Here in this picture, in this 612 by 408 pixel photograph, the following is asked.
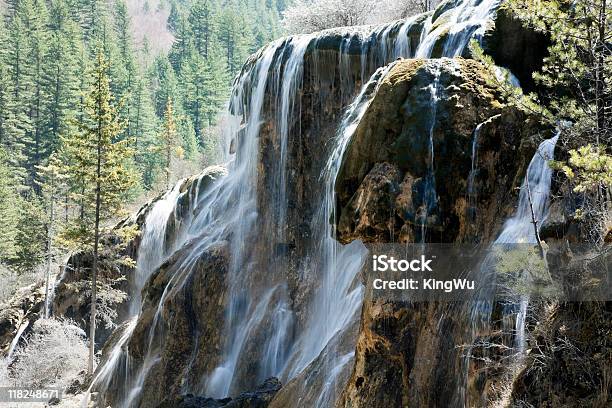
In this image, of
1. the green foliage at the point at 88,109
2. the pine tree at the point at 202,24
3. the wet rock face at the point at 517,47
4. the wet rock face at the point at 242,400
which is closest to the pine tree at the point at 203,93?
the green foliage at the point at 88,109

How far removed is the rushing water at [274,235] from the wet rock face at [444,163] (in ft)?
13.6

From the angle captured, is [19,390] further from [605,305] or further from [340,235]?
[605,305]

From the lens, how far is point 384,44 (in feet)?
65.1

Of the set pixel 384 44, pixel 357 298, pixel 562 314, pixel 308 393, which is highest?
pixel 384 44

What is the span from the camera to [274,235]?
22141 mm

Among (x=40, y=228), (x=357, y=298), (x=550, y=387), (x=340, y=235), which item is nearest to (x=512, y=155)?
(x=340, y=235)

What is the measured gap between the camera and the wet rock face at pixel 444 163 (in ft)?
35.1

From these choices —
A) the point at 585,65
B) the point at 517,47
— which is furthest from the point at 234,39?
the point at 585,65

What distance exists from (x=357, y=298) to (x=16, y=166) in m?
47.9

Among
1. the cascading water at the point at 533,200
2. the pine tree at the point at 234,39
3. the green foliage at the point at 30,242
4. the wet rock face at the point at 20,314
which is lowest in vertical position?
the wet rock face at the point at 20,314

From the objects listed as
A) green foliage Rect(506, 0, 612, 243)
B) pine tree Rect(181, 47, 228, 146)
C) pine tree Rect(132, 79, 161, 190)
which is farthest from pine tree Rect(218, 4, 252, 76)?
green foliage Rect(506, 0, 612, 243)

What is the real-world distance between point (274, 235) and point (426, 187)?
465 inches

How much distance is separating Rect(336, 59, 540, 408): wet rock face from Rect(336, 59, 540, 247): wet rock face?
2cm

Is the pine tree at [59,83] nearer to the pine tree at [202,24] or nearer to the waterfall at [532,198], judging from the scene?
the pine tree at [202,24]
